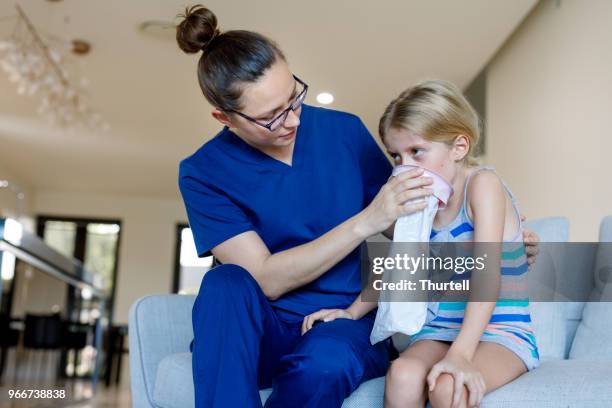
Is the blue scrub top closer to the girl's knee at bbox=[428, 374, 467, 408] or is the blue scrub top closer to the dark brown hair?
the dark brown hair

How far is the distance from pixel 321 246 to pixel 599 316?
0.84m

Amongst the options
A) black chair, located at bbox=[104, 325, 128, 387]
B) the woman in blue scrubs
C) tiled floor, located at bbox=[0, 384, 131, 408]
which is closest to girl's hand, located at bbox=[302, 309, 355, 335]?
the woman in blue scrubs

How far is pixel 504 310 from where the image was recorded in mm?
1455

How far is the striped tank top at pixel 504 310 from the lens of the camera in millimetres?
1400

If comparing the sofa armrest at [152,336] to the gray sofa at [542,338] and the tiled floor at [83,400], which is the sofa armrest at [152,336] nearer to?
the gray sofa at [542,338]

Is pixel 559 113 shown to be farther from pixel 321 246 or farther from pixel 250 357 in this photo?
pixel 250 357

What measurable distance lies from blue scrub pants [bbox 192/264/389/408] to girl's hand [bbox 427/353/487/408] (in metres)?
0.15

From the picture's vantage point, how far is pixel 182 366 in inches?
59.9

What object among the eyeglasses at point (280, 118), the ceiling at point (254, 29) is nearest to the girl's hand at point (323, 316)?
the eyeglasses at point (280, 118)

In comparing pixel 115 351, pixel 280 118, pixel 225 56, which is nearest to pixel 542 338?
pixel 280 118

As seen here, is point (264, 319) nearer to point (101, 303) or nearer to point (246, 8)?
point (246, 8)

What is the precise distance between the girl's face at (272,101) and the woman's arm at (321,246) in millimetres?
231

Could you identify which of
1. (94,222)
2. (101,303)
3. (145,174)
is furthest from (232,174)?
(94,222)

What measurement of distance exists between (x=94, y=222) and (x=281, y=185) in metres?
10.0
